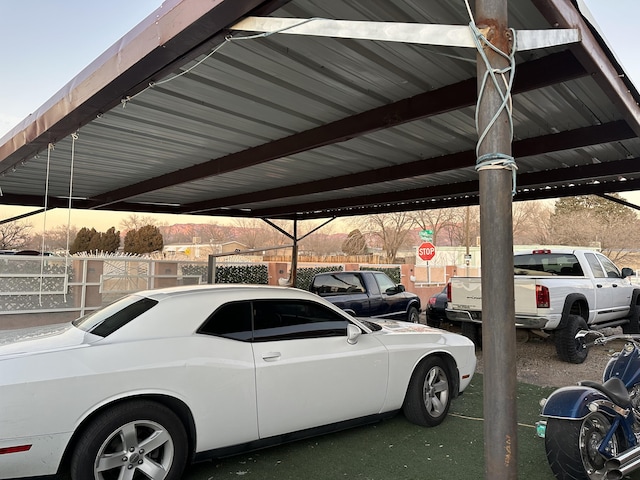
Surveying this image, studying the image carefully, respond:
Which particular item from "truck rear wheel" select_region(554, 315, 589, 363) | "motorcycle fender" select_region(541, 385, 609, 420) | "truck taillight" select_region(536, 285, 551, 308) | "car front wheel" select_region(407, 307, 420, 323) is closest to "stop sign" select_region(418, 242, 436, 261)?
"car front wheel" select_region(407, 307, 420, 323)

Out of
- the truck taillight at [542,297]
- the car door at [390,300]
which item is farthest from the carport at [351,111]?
the car door at [390,300]

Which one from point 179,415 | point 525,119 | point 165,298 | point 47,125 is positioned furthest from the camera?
point 525,119

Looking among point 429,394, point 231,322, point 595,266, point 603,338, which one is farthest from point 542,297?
point 231,322

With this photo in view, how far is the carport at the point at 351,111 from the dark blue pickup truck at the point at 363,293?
6.76 ft

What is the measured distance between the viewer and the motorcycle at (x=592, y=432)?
3.20 meters

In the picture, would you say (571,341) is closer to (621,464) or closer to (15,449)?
(621,464)

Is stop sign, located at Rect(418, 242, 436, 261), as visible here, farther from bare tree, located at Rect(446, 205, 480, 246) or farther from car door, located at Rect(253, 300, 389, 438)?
bare tree, located at Rect(446, 205, 480, 246)

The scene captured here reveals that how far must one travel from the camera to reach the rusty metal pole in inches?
84.4

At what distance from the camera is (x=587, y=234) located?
35938 mm

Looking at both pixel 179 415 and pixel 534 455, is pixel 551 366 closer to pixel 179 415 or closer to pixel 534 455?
pixel 534 455

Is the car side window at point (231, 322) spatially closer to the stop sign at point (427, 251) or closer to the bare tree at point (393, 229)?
the stop sign at point (427, 251)

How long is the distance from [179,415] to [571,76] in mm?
4494

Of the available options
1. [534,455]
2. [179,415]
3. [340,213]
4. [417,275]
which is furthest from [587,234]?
[179,415]

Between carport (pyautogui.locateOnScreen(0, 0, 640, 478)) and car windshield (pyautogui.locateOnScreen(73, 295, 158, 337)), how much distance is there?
182cm
